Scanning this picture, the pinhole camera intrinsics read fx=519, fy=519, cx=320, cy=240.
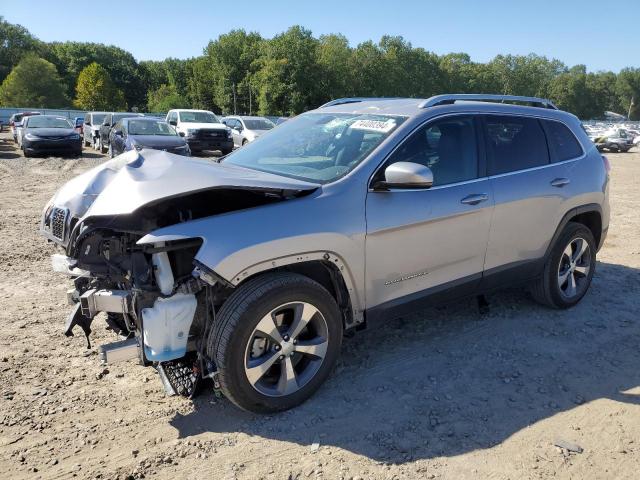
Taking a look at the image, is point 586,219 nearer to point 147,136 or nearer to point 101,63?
point 147,136

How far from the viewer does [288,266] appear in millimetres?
3229

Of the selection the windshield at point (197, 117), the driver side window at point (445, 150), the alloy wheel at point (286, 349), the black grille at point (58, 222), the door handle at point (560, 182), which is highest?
the windshield at point (197, 117)

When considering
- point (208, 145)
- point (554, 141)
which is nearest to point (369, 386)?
point (554, 141)

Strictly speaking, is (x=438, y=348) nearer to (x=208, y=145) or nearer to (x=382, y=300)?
(x=382, y=300)

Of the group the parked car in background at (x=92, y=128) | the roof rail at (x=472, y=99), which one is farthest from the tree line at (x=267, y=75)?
the roof rail at (x=472, y=99)

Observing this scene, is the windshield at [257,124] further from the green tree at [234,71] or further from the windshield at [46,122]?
the green tree at [234,71]

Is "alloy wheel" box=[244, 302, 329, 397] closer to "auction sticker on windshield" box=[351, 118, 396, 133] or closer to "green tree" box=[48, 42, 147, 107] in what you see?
"auction sticker on windshield" box=[351, 118, 396, 133]

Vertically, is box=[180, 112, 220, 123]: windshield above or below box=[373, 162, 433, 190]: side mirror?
above

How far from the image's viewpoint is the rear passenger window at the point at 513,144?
4.10 metres

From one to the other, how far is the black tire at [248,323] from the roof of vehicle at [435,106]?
155cm

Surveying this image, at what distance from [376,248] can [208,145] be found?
18305mm

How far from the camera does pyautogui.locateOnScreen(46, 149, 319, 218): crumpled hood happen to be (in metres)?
2.87

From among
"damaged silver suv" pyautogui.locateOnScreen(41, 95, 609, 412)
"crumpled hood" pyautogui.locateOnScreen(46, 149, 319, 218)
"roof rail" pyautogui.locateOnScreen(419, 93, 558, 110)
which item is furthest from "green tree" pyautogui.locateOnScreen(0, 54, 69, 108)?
"roof rail" pyautogui.locateOnScreen(419, 93, 558, 110)

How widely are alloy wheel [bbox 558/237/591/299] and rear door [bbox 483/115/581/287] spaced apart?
1.38ft
